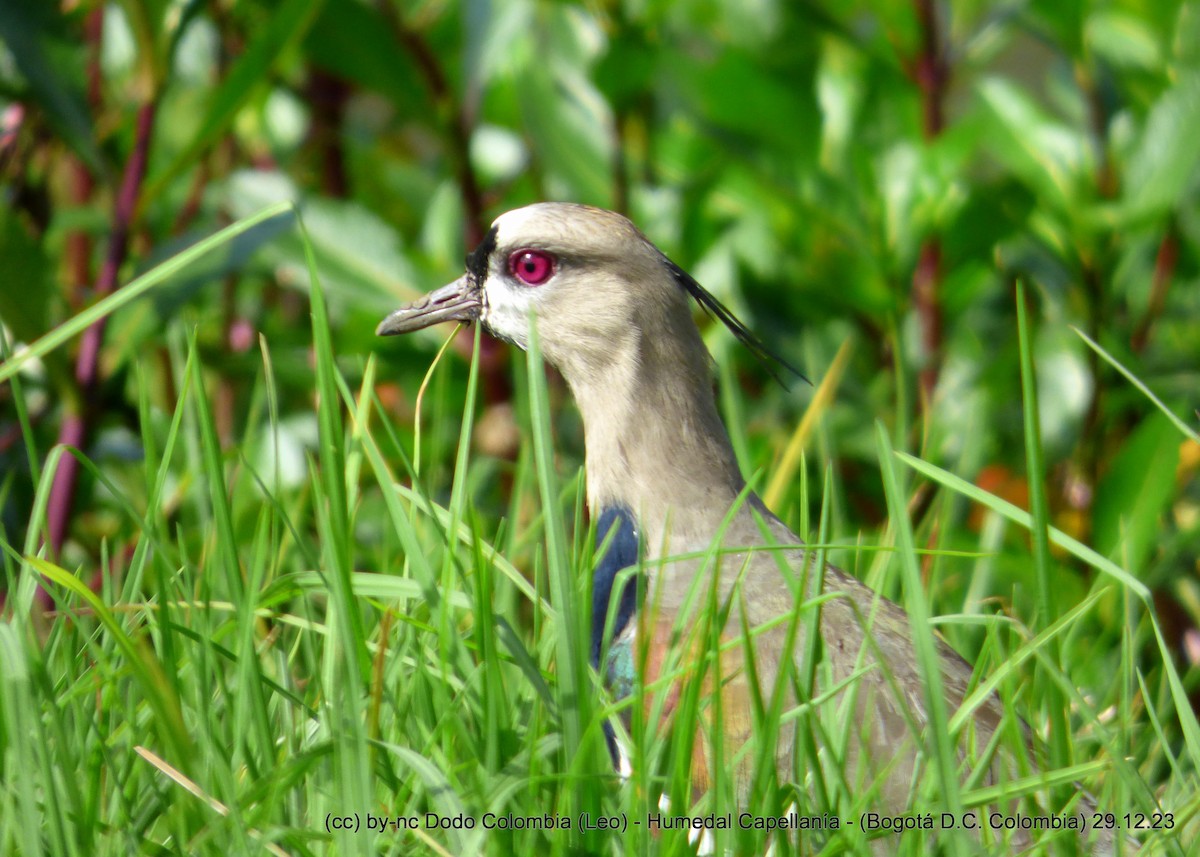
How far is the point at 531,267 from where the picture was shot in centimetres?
310

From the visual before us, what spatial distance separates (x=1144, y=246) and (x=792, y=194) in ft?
2.88

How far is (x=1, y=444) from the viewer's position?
3.19 m

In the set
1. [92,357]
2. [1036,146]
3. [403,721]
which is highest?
[1036,146]

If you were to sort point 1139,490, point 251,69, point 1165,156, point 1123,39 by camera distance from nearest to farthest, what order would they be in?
1. point 251,69
2. point 1139,490
3. point 1165,156
4. point 1123,39

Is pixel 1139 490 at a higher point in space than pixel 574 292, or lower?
lower

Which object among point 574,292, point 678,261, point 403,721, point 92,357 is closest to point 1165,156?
point 678,261

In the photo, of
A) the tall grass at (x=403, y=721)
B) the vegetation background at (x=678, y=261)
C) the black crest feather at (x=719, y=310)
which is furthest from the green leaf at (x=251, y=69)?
the tall grass at (x=403, y=721)

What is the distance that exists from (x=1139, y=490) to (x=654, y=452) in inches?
47.4

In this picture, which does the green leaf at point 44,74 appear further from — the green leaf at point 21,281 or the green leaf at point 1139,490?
the green leaf at point 1139,490

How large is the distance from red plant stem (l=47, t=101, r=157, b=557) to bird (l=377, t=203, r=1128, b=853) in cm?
62

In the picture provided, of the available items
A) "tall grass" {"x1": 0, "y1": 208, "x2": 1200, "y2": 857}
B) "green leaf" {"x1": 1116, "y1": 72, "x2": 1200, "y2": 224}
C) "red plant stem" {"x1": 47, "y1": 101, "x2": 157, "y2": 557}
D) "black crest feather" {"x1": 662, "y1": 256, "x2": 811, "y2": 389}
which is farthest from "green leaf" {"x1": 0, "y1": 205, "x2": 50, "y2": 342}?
"green leaf" {"x1": 1116, "y1": 72, "x2": 1200, "y2": 224}

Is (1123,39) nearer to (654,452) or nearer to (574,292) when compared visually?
(574,292)

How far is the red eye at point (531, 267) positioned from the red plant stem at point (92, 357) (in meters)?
0.85

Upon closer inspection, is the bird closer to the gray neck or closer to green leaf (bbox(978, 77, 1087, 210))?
the gray neck
